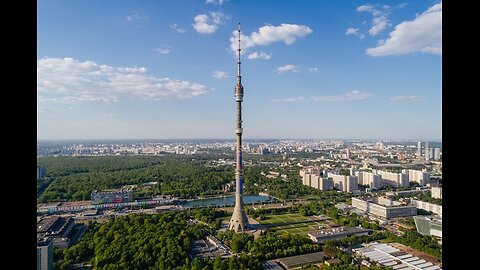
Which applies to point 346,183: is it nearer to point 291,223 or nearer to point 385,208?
point 385,208

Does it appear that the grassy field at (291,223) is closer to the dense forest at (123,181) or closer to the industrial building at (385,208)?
the industrial building at (385,208)

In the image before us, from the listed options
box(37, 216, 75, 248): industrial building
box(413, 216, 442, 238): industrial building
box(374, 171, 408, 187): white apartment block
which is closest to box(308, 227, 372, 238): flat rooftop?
box(413, 216, 442, 238): industrial building

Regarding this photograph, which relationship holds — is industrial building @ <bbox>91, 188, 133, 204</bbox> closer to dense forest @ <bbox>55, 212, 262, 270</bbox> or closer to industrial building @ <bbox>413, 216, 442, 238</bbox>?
dense forest @ <bbox>55, 212, 262, 270</bbox>

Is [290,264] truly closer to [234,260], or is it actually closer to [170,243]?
[234,260]

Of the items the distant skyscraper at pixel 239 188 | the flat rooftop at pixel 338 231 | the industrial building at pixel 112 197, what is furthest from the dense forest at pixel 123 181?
the flat rooftop at pixel 338 231
